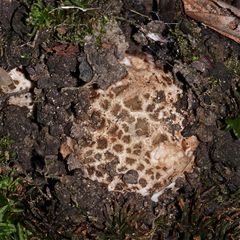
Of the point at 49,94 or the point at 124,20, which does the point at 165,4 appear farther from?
the point at 49,94

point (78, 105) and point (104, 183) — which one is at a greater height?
point (78, 105)

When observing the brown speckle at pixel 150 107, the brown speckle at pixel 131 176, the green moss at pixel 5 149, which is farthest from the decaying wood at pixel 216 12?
the green moss at pixel 5 149

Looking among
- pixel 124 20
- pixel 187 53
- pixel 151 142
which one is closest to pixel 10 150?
pixel 151 142

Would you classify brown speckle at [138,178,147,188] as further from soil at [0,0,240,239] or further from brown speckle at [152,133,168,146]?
brown speckle at [152,133,168,146]

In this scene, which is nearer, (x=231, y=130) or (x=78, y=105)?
(x=78, y=105)

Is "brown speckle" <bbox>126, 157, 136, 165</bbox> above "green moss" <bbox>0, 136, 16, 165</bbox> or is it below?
above

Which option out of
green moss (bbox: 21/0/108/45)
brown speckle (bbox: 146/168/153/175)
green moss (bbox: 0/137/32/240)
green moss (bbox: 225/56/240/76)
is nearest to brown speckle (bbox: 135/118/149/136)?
brown speckle (bbox: 146/168/153/175)
